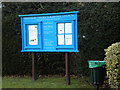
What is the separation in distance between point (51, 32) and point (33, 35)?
723 mm

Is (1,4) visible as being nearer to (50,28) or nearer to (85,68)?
(50,28)

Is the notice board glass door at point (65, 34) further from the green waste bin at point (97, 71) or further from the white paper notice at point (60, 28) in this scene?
the green waste bin at point (97, 71)

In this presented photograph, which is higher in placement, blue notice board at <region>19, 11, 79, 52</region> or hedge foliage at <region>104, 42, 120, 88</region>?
blue notice board at <region>19, 11, 79, 52</region>

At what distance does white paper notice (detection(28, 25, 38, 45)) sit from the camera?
7.37 metres

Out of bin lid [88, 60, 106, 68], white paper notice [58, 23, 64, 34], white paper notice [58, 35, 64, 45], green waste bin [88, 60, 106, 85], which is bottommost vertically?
green waste bin [88, 60, 106, 85]

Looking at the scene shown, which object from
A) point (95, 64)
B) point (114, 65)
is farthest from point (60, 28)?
point (114, 65)

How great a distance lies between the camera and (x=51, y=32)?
23.2 ft

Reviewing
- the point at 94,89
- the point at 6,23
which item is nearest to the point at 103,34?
the point at 94,89

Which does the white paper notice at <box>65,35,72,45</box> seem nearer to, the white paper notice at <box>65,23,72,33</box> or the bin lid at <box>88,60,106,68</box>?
the white paper notice at <box>65,23,72,33</box>

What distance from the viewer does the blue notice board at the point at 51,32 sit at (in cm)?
671

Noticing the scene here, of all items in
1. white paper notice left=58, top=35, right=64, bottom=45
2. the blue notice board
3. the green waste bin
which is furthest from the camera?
white paper notice left=58, top=35, right=64, bottom=45

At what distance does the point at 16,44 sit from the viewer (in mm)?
8742

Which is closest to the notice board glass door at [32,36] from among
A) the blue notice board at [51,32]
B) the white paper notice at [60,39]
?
the blue notice board at [51,32]

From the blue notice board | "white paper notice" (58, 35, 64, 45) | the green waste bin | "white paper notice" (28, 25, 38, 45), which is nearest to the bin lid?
the green waste bin
